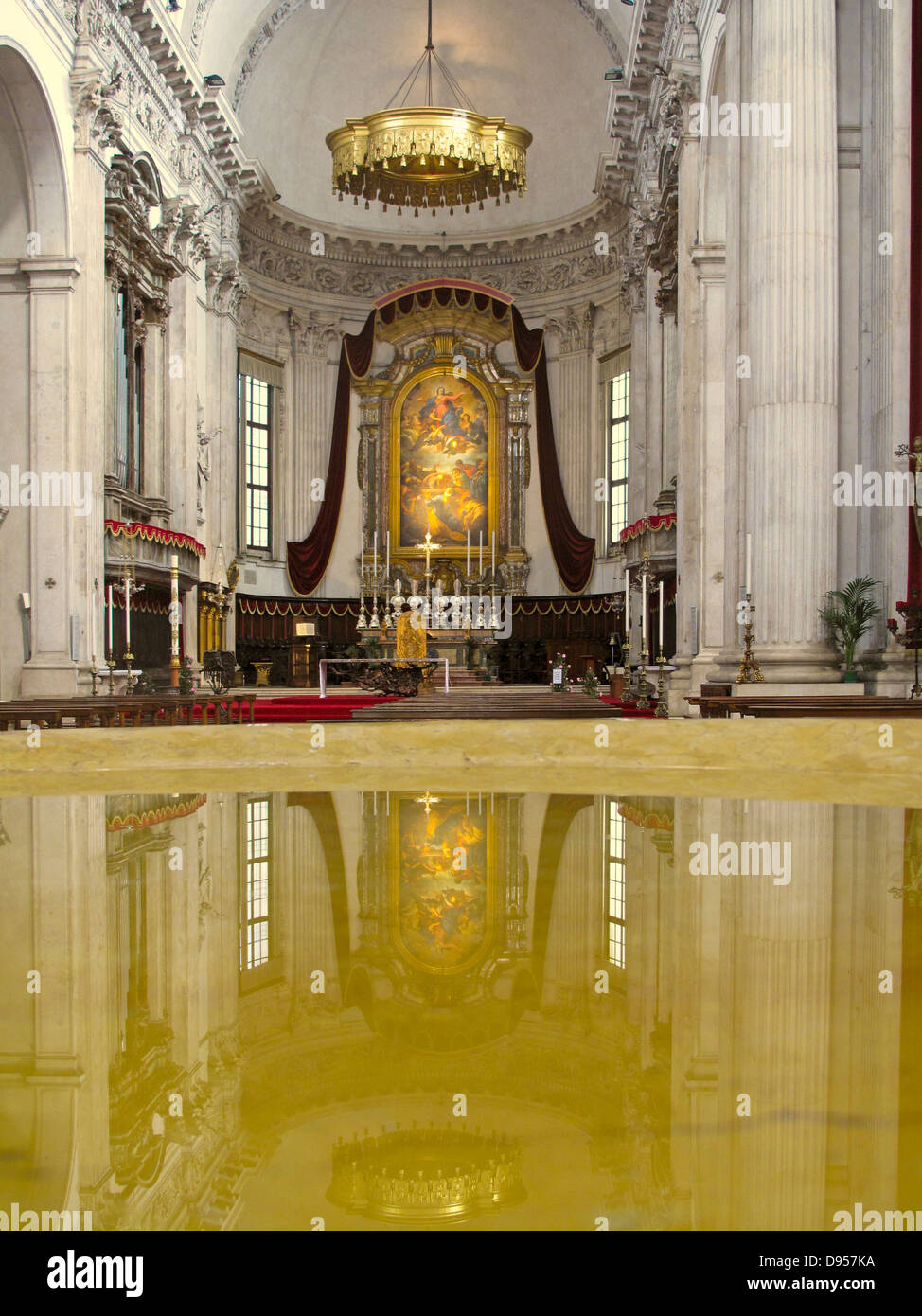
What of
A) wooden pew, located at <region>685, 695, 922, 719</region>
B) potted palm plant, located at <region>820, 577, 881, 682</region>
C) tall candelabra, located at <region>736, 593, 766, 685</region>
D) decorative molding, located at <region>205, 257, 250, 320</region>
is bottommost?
wooden pew, located at <region>685, 695, 922, 719</region>

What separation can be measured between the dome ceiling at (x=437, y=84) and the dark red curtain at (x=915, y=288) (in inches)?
552

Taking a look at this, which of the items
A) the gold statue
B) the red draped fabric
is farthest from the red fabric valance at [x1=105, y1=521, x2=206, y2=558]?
the red draped fabric

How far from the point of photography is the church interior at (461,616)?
193 centimetres

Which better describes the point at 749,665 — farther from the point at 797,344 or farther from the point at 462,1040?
the point at 462,1040

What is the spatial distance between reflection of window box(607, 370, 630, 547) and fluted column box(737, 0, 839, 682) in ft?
43.4

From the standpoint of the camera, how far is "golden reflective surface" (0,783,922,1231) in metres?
1.69

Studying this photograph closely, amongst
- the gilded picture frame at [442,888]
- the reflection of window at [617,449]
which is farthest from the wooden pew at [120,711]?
the reflection of window at [617,449]

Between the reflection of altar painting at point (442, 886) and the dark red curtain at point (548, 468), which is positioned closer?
the reflection of altar painting at point (442, 886)

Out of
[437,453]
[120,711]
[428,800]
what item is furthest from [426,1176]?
[437,453]

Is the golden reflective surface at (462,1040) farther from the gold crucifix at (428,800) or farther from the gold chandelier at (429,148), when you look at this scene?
the gold chandelier at (429,148)

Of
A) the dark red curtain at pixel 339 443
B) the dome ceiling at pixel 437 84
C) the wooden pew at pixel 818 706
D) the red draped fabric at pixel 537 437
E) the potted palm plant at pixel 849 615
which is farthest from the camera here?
the dark red curtain at pixel 339 443

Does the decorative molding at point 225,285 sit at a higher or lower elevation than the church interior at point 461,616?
higher

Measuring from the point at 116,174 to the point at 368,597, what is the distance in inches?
440

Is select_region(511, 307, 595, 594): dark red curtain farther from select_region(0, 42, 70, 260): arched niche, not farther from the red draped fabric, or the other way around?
select_region(0, 42, 70, 260): arched niche
